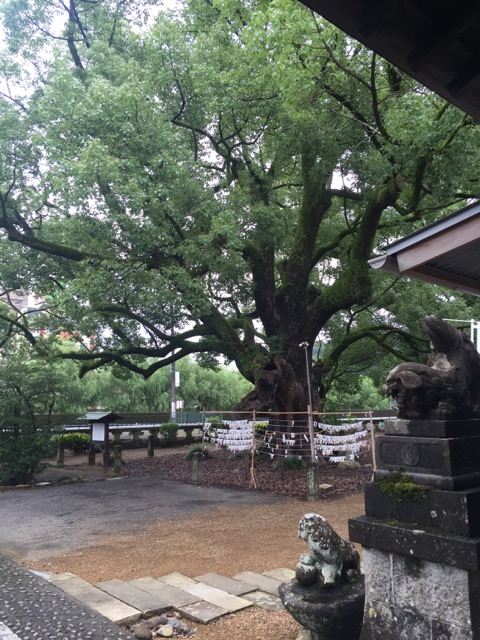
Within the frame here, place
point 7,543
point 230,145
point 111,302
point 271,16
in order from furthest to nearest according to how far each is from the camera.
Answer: point 230,145 → point 111,302 → point 271,16 → point 7,543

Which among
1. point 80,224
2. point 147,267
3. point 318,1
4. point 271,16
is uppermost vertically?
point 271,16

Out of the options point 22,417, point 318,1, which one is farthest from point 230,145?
point 318,1

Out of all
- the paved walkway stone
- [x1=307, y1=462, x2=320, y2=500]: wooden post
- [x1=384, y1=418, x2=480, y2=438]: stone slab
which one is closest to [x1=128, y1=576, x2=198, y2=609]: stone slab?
the paved walkway stone

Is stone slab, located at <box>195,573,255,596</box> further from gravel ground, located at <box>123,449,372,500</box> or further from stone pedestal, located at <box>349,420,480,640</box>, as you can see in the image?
gravel ground, located at <box>123,449,372,500</box>

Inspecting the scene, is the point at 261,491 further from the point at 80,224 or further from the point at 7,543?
the point at 80,224

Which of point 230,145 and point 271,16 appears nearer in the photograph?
point 271,16

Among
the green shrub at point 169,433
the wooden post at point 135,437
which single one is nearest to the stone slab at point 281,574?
the green shrub at point 169,433

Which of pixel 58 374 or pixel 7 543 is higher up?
pixel 58 374

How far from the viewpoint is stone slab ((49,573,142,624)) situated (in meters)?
4.47

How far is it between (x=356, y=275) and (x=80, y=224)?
24.1 feet

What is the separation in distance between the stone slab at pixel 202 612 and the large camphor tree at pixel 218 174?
7825mm

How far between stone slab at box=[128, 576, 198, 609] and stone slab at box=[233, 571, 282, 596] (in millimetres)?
766

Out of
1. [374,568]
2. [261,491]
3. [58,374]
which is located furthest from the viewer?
[58,374]

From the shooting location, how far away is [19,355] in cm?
1426
